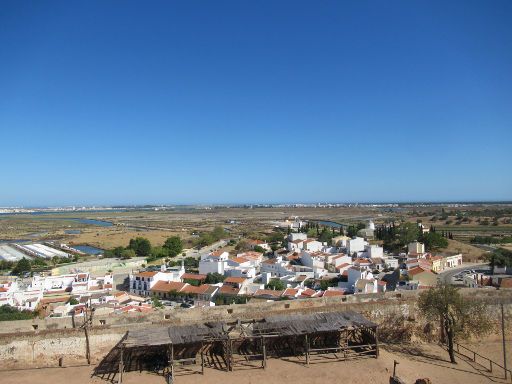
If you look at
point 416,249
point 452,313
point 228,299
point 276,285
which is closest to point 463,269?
point 416,249

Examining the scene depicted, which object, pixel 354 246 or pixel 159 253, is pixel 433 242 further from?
pixel 159 253

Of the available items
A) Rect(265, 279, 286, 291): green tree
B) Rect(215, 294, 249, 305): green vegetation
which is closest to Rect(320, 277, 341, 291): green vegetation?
Rect(265, 279, 286, 291): green tree

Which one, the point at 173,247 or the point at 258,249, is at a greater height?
the point at 173,247

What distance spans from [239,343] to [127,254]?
4149cm

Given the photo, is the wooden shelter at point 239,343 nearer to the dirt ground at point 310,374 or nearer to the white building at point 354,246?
the dirt ground at point 310,374

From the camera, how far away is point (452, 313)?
1255 centimetres

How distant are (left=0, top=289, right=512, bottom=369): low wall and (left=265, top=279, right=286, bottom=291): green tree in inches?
667

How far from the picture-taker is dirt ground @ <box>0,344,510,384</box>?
1027 cm

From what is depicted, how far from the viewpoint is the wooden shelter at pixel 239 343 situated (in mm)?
10891

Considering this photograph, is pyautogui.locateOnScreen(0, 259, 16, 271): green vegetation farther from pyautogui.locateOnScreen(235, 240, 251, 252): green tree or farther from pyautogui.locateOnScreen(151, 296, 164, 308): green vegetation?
pyautogui.locateOnScreen(235, 240, 251, 252): green tree

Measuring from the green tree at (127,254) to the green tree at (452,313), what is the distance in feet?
139

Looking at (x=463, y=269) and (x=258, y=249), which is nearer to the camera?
(x=463, y=269)

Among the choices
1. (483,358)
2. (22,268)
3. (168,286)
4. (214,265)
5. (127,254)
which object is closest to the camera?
(483,358)

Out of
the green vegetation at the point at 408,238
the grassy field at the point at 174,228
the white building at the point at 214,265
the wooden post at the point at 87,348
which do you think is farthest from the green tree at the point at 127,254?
the wooden post at the point at 87,348
